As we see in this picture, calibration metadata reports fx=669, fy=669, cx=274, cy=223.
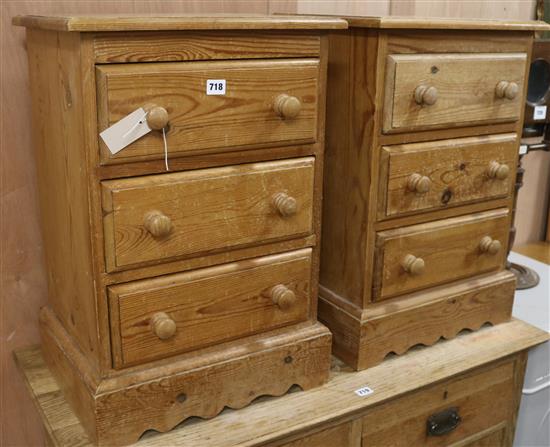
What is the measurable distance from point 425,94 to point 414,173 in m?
0.15

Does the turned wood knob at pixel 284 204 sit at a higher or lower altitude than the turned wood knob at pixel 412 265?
higher

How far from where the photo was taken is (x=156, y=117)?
0.94m

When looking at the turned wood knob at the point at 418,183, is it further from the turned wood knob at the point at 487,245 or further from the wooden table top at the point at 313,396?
the wooden table top at the point at 313,396

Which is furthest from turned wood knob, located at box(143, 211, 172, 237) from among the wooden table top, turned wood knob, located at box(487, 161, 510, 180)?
turned wood knob, located at box(487, 161, 510, 180)

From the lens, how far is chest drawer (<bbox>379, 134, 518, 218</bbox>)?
→ 4.08ft

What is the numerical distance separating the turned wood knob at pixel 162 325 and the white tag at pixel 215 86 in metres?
0.35

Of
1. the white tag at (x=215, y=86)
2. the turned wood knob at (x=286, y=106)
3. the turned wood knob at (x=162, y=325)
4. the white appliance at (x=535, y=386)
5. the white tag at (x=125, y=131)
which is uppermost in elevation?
the white tag at (x=215, y=86)

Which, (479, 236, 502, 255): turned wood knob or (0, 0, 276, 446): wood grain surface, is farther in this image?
(479, 236, 502, 255): turned wood knob

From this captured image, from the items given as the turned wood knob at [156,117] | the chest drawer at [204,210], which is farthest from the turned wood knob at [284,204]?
the turned wood knob at [156,117]

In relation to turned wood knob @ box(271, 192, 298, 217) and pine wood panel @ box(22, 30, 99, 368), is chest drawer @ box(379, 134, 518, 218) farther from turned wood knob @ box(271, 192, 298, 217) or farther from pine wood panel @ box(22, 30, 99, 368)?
pine wood panel @ box(22, 30, 99, 368)

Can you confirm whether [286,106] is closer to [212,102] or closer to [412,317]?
[212,102]

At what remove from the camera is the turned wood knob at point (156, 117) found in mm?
943

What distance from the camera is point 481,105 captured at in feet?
4.29

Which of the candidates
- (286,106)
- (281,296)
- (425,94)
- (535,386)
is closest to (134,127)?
(286,106)
